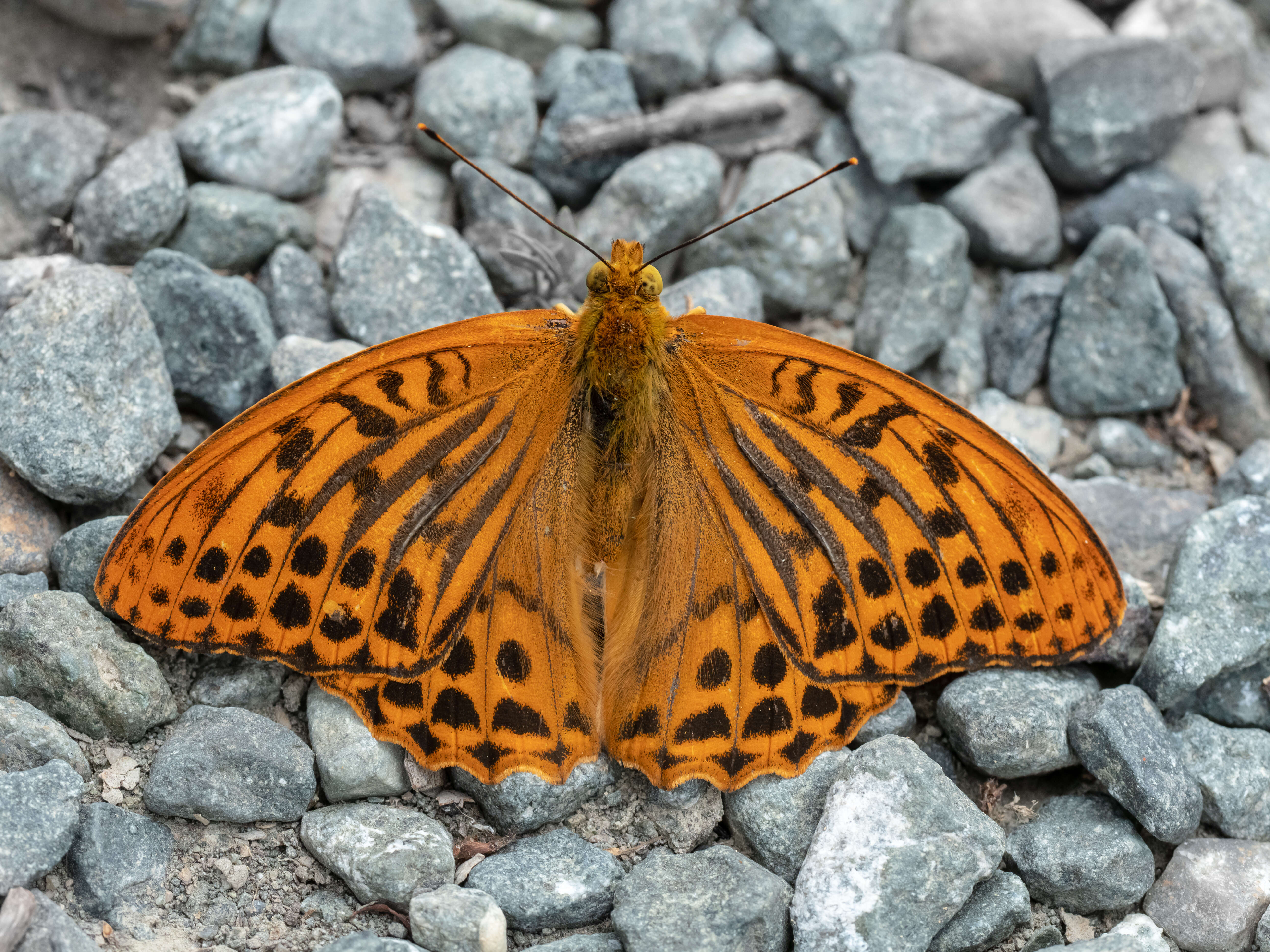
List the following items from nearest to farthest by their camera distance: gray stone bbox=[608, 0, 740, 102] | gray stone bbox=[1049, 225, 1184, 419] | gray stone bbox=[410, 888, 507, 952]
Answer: gray stone bbox=[410, 888, 507, 952]
gray stone bbox=[1049, 225, 1184, 419]
gray stone bbox=[608, 0, 740, 102]

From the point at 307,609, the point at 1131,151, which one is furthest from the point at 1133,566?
the point at 307,609

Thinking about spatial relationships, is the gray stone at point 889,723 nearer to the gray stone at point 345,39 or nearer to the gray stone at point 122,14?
the gray stone at point 345,39

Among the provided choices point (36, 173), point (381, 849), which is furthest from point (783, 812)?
point (36, 173)

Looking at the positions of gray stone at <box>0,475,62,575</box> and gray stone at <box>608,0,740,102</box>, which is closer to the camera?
gray stone at <box>0,475,62,575</box>

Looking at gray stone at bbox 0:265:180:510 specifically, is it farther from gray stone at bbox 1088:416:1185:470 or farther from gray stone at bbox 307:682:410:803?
gray stone at bbox 1088:416:1185:470

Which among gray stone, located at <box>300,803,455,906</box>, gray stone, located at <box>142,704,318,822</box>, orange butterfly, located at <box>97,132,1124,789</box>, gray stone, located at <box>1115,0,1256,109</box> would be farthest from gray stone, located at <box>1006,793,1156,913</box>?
gray stone, located at <box>1115,0,1256,109</box>

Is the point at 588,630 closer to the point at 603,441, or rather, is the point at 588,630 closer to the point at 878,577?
the point at 603,441
